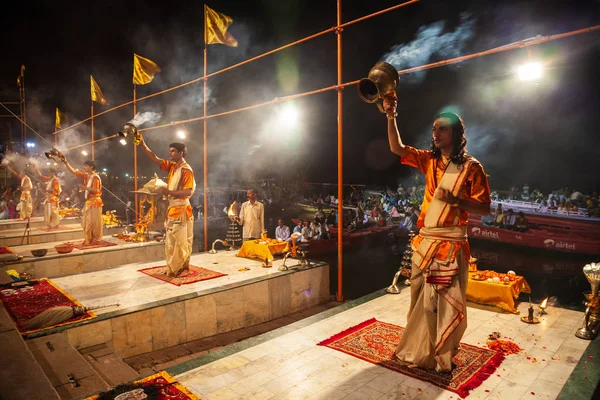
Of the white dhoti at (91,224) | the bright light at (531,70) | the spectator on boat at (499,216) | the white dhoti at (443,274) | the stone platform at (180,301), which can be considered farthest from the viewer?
the spectator on boat at (499,216)

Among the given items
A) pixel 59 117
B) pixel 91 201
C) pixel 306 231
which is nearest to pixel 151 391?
pixel 91 201

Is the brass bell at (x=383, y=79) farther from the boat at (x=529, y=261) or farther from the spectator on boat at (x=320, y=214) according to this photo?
the spectator on boat at (x=320, y=214)

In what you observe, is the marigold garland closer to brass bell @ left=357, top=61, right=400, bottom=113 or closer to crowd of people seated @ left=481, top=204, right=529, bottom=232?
brass bell @ left=357, top=61, right=400, bottom=113

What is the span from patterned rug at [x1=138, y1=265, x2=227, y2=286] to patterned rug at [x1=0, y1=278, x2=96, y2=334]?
179 cm

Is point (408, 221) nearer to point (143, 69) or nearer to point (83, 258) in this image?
point (143, 69)

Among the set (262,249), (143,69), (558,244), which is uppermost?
(143,69)

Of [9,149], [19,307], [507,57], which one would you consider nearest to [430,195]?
[19,307]

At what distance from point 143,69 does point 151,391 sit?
12.8m

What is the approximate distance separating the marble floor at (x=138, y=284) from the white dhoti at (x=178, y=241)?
48 cm

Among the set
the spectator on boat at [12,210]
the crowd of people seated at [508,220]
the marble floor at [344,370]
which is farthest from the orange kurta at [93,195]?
the crowd of people seated at [508,220]

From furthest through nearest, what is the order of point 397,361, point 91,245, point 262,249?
point 91,245 → point 262,249 → point 397,361

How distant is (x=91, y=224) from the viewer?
11.4 m

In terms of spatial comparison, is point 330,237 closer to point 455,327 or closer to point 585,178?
point 585,178

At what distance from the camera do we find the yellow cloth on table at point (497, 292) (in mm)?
5727
